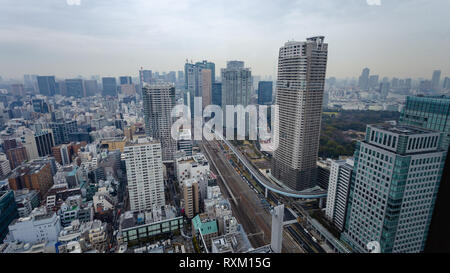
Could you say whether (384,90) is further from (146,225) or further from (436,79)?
(146,225)

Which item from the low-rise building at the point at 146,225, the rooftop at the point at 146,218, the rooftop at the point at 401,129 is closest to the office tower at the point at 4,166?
the rooftop at the point at 146,218

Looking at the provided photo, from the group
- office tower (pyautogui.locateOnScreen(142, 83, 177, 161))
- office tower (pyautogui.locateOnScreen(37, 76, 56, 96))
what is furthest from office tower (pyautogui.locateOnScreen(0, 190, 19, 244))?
office tower (pyautogui.locateOnScreen(142, 83, 177, 161))

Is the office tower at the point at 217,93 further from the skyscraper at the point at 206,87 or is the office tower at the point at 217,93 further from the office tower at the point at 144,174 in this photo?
the office tower at the point at 144,174

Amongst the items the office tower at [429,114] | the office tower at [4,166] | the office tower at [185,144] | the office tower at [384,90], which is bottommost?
the office tower at [4,166]
